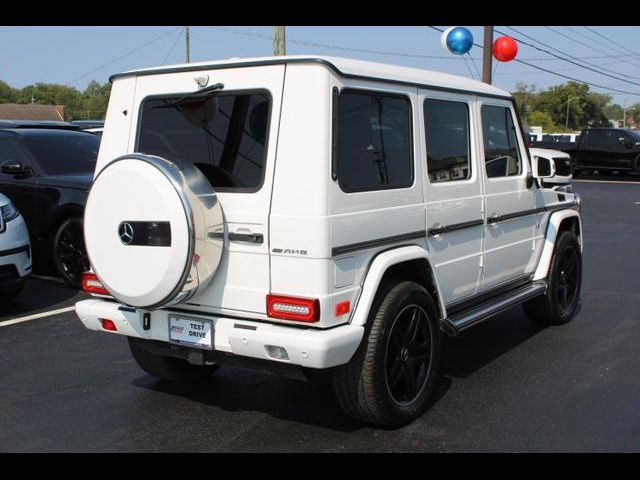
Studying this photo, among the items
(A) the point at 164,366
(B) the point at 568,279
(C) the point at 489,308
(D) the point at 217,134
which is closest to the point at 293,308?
(D) the point at 217,134

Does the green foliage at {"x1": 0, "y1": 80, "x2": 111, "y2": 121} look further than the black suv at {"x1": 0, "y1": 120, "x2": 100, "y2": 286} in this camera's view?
Yes

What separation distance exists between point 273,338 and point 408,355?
974mm

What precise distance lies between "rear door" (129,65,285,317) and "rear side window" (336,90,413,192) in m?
0.38

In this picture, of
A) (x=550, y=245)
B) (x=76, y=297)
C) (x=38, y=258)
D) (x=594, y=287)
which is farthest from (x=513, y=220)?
(x=38, y=258)

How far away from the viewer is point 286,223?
12.2 feet

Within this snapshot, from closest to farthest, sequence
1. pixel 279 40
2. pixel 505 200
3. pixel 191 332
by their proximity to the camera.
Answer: pixel 191 332
pixel 505 200
pixel 279 40

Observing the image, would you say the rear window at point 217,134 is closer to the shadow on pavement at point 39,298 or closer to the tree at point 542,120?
the shadow on pavement at point 39,298

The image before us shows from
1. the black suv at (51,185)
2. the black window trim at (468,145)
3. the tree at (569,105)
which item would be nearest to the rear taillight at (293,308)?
the black window trim at (468,145)

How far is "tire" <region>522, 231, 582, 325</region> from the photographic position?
623 cm

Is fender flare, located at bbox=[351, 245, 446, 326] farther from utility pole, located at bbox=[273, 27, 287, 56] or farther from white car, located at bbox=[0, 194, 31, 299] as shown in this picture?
utility pole, located at bbox=[273, 27, 287, 56]

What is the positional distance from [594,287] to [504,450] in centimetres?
482

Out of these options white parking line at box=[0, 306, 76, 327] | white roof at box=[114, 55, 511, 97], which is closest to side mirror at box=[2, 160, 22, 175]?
white parking line at box=[0, 306, 76, 327]

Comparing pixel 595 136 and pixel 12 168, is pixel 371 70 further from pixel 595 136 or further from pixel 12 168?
pixel 595 136

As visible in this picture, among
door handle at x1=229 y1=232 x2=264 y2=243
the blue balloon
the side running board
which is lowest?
the side running board
